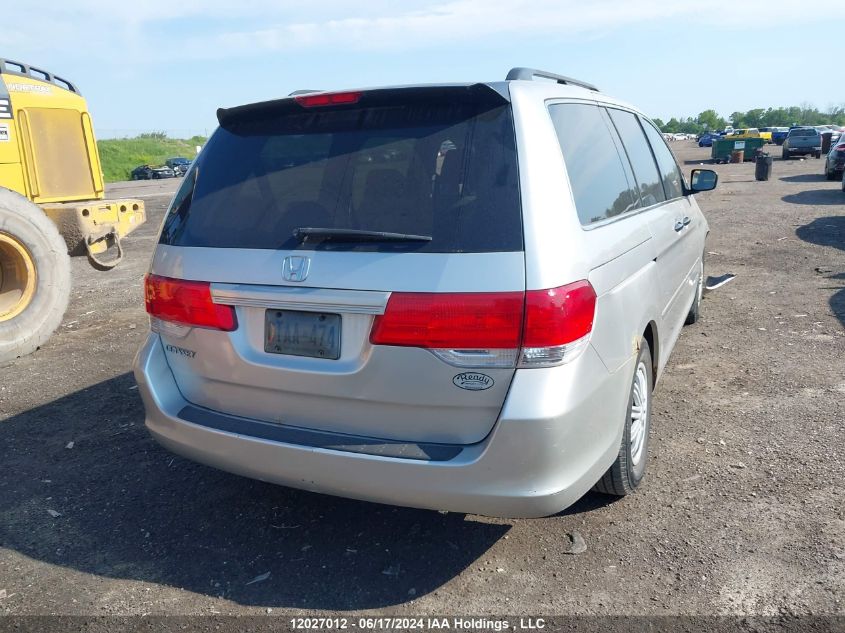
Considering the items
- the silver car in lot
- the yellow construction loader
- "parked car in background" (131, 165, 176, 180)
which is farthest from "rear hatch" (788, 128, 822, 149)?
"parked car in background" (131, 165, 176, 180)

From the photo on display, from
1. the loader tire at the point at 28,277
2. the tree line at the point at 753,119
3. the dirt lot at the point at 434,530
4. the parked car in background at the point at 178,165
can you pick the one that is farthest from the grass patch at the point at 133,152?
the tree line at the point at 753,119

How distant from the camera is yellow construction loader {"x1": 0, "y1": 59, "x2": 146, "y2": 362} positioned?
20.1 ft

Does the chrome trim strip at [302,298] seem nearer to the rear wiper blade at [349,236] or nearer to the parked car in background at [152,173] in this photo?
the rear wiper blade at [349,236]

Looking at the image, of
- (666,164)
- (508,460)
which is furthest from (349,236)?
(666,164)

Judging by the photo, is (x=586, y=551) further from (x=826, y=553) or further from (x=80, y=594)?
(x=80, y=594)

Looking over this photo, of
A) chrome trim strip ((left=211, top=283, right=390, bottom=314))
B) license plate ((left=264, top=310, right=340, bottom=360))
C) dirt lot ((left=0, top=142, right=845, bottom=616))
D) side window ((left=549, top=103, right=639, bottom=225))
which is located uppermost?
side window ((left=549, top=103, right=639, bottom=225))

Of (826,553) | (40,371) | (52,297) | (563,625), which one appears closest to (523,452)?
(563,625)

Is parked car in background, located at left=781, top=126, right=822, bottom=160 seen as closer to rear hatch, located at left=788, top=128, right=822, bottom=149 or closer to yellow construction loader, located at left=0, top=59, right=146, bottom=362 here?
rear hatch, located at left=788, top=128, right=822, bottom=149

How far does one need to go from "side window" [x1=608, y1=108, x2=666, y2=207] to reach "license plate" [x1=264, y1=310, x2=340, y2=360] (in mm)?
2161

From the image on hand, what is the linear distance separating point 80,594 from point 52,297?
4.14 m

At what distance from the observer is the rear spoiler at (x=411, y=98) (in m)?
2.69

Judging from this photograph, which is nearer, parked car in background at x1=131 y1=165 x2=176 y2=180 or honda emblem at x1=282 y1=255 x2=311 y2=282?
honda emblem at x1=282 y1=255 x2=311 y2=282

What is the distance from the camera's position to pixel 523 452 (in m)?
2.53

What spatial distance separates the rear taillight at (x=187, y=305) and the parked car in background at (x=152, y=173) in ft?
170
